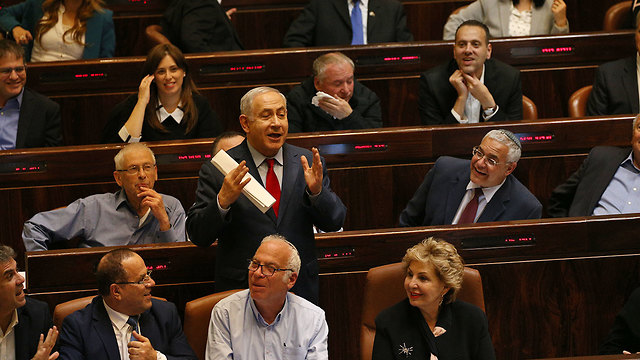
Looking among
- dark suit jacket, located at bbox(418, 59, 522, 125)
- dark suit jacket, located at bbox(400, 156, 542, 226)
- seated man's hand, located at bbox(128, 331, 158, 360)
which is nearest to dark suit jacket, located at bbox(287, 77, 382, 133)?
dark suit jacket, located at bbox(418, 59, 522, 125)

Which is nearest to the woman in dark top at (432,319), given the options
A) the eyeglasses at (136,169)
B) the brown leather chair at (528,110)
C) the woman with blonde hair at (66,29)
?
the eyeglasses at (136,169)

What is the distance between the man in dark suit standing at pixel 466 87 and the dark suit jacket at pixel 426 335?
38.2 inches

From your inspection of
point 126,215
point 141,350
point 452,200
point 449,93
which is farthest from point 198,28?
point 141,350

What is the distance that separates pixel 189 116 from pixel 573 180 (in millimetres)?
1031

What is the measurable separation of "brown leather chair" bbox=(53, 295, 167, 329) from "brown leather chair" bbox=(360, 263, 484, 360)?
556mm

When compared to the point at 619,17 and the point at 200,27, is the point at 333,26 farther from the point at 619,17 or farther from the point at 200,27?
the point at 619,17

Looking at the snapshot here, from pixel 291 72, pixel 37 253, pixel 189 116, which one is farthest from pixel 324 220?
pixel 291 72

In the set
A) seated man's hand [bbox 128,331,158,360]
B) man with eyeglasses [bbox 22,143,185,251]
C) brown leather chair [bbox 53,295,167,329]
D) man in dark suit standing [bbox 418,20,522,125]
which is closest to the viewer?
seated man's hand [bbox 128,331,158,360]

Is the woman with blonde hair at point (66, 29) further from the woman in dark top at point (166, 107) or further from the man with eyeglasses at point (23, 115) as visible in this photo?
the woman in dark top at point (166, 107)

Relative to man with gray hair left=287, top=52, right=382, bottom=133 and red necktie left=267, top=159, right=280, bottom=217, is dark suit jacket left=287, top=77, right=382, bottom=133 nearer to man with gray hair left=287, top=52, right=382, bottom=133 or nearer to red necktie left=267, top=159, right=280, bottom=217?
man with gray hair left=287, top=52, right=382, bottom=133

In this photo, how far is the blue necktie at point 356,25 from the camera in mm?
3092

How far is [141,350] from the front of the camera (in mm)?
1671

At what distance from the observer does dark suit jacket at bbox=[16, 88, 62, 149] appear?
2.55m

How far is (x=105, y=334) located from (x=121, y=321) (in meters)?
0.04
